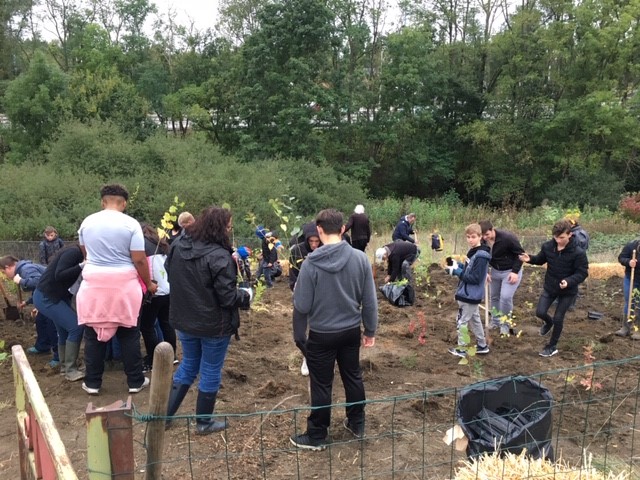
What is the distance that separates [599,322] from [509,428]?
467 cm

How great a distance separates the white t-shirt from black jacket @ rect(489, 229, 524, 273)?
4.04 m

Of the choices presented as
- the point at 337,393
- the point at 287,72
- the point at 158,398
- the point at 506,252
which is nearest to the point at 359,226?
the point at 506,252

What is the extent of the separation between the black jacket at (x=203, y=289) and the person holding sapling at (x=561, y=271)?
3.72 meters

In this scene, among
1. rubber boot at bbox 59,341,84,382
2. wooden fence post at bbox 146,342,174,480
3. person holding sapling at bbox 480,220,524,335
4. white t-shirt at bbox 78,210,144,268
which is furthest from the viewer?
person holding sapling at bbox 480,220,524,335

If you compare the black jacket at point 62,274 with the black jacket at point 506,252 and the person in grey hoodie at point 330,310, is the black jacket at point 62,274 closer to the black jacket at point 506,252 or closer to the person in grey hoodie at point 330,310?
the person in grey hoodie at point 330,310

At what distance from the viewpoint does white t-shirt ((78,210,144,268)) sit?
436 centimetres

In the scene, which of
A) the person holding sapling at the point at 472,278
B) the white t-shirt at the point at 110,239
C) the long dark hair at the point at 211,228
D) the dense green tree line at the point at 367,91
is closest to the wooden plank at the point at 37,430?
the long dark hair at the point at 211,228

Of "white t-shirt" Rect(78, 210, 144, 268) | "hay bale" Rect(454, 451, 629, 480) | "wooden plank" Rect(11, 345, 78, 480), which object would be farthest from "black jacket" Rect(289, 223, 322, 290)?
"wooden plank" Rect(11, 345, 78, 480)

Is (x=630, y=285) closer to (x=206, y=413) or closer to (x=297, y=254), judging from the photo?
(x=297, y=254)

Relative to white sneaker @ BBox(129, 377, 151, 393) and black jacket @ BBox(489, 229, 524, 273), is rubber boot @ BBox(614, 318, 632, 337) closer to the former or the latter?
black jacket @ BBox(489, 229, 524, 273)

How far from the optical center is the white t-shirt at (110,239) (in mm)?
4355

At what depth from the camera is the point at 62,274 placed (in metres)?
4.85

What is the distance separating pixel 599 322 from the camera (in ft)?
24.5

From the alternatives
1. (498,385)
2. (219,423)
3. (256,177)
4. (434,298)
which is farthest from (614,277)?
(256,177)
